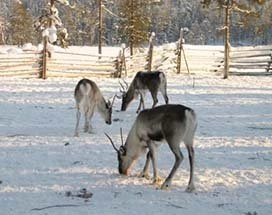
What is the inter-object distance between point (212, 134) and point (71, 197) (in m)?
5.04

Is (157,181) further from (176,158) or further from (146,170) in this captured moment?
(176,158)

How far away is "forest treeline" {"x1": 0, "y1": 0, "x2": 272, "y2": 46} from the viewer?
3622 centimetres

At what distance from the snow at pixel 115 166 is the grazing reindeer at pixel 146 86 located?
15.3 inches

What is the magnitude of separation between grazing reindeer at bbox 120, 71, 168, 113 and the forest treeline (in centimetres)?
1175

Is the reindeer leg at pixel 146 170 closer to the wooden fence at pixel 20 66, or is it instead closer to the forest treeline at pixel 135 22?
the wooden fence at pixel 20 66

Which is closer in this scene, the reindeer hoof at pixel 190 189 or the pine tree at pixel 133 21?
the reindeer hoof at pixel 190 189

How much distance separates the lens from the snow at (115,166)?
6301 mm

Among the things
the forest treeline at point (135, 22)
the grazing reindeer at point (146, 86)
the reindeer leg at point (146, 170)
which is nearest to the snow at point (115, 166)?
the reindeer leg at point (146, 170)

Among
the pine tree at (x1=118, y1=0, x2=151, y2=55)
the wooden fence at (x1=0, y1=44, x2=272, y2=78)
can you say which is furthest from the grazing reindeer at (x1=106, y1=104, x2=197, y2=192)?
the pine tree at (x1=118, y1=0, x2=151, y2=55)

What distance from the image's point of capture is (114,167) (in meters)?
8.01

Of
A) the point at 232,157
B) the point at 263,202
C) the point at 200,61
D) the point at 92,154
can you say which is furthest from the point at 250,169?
the point at 200,61

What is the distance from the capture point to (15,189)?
674 centimetres

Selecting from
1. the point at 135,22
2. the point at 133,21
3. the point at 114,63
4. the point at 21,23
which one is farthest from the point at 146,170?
the point at 21,23

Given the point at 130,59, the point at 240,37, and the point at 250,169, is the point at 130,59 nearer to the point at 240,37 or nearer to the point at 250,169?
the point at 250,169
